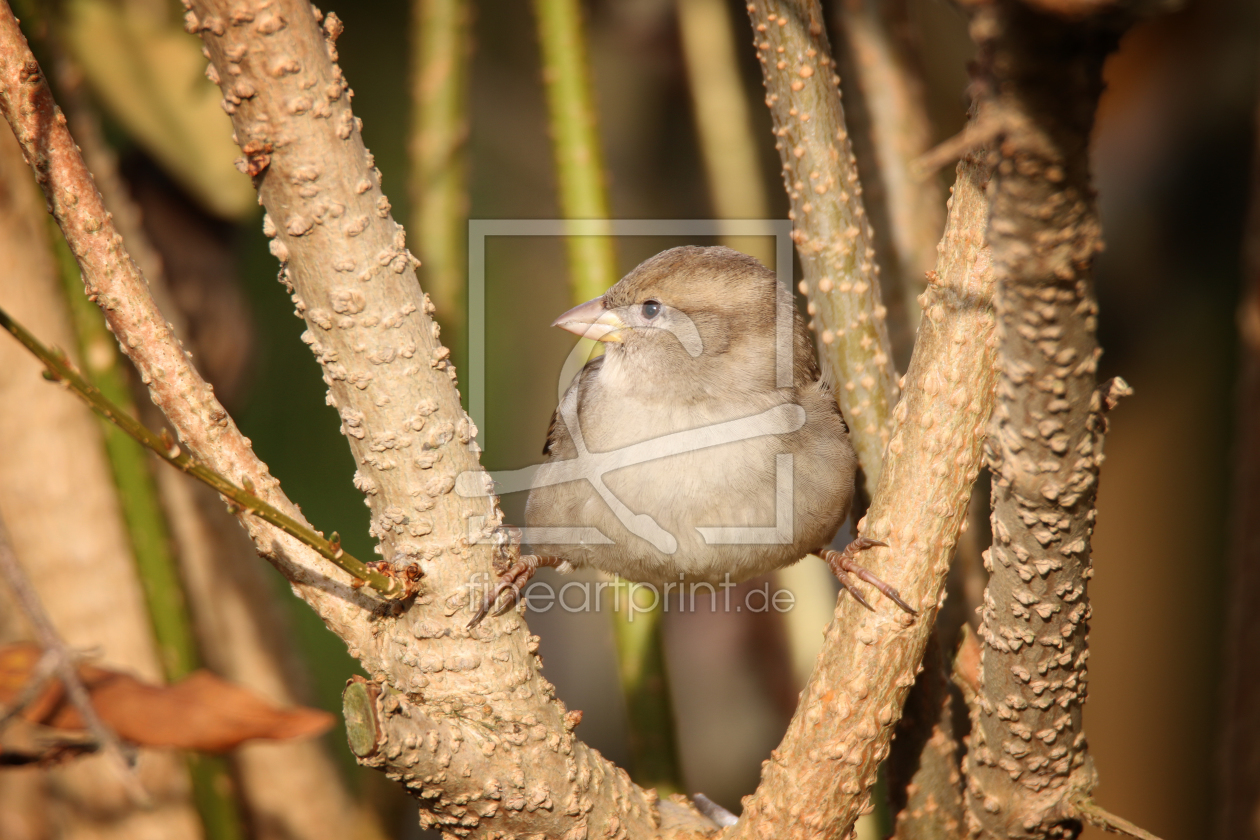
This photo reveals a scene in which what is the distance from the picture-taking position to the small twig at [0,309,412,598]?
0.86m

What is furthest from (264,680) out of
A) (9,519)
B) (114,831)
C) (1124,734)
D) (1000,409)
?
(1124,734)

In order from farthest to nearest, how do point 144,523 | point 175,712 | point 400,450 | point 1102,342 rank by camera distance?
1. point 1102,342
2. point 144,523
3. point 400,450
4. point 175,712

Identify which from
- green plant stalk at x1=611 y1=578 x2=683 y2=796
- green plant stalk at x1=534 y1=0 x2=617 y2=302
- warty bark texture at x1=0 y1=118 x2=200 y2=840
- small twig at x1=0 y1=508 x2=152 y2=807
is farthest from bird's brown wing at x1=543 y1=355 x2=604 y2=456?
small twig at x1=0 y1=508 x2=152 y2=807

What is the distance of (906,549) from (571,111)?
1190 mm

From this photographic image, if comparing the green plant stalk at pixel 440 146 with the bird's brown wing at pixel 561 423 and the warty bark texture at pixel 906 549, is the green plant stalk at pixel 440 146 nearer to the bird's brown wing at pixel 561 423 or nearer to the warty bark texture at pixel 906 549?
the bird's brown wing at pixel 561 423

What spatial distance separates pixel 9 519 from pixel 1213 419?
3462 millimetres

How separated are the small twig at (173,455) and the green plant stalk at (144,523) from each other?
867 mm

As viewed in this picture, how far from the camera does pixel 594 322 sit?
6.91 feet

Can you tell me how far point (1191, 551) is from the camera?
317cm

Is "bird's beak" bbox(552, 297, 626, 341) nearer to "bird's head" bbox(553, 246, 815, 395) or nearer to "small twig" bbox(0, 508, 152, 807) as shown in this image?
"bird's head" bbox(553, 246, 815, 395)

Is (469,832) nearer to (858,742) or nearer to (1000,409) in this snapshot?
(858,742)

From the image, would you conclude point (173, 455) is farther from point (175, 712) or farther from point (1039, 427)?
point (1039, 427)

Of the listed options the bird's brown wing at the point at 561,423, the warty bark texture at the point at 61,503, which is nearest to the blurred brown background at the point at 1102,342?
the warty bark texture at the point at 61,503

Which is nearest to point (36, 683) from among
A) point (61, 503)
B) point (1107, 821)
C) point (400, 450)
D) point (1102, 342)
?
point (400, 450)
